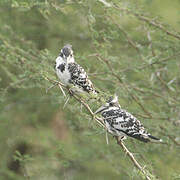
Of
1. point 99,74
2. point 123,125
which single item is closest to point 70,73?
point 123,125

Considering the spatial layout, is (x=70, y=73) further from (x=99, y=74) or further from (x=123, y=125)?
(x=99, y=74)

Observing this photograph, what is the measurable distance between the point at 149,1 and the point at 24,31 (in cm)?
296

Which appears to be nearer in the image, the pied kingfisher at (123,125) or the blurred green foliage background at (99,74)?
the pied kingfisher at (123,125)

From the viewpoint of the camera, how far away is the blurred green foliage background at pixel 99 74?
446 centimetres

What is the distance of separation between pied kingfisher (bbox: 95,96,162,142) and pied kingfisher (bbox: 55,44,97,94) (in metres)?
0.32

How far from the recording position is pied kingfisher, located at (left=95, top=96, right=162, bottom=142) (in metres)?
3.81

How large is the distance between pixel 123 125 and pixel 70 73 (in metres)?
0.81

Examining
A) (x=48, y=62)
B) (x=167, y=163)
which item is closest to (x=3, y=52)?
(x=48, y=62)

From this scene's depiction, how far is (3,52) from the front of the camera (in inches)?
187

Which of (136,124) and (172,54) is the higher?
(172,54)

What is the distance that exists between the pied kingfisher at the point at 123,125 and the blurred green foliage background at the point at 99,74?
24 cm

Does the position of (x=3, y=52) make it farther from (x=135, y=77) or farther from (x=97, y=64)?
(x=135, y=77)

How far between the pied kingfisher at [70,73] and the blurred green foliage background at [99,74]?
0.86 feet

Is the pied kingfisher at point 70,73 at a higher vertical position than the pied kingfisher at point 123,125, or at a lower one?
higher
